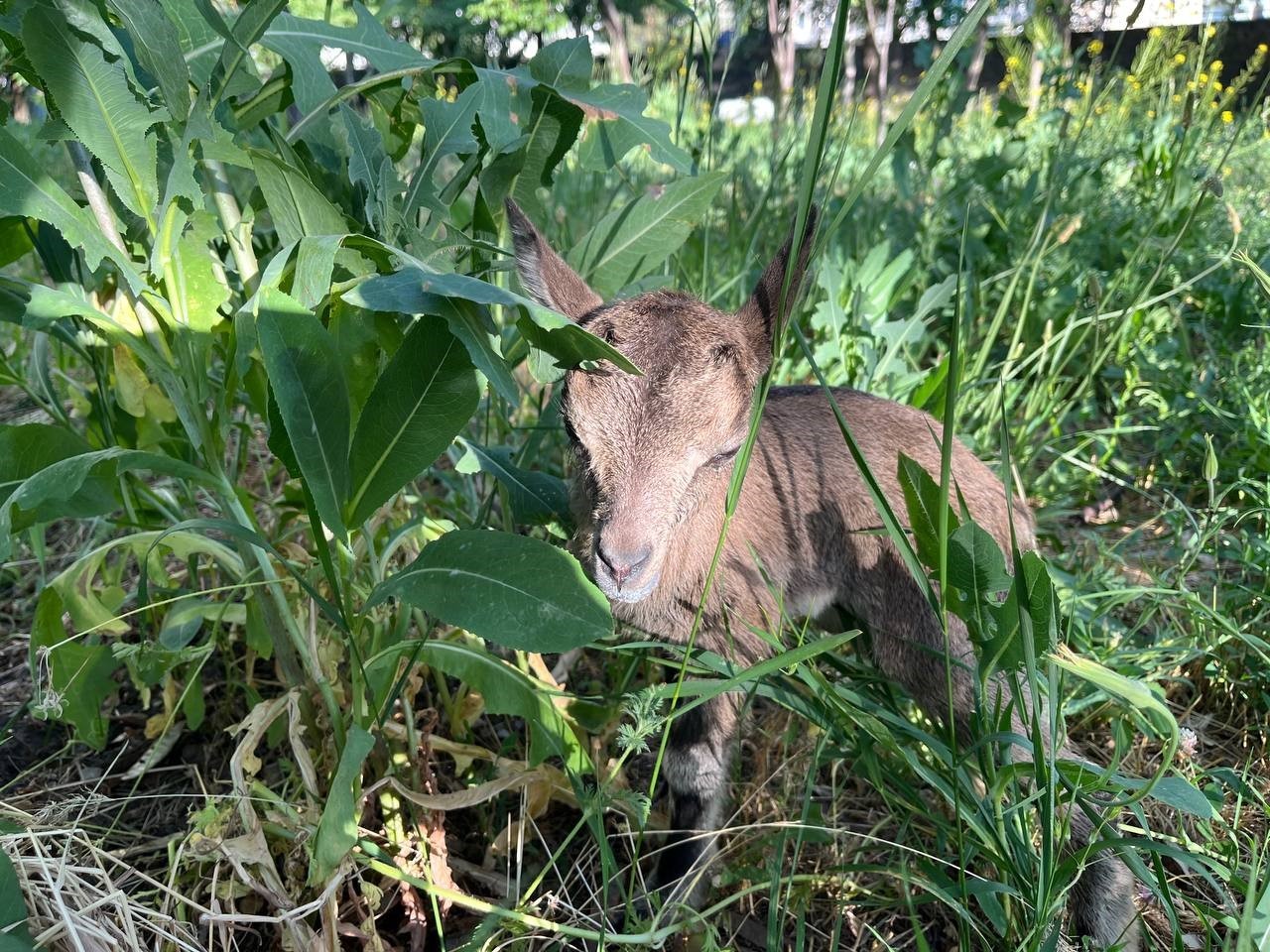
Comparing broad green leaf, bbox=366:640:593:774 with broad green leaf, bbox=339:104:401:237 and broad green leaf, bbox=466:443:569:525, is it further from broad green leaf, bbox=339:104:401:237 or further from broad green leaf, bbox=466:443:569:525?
broad green leaf, bbox=339:104:401:237

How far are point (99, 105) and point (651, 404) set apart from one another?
4.04 ft

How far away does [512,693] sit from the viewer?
2.12m

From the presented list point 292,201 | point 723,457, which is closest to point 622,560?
point 723,457

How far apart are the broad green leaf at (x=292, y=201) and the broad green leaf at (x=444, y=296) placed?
35 cm

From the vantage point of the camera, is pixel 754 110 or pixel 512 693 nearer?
pixel 512 693

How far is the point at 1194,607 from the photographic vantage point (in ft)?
8.43

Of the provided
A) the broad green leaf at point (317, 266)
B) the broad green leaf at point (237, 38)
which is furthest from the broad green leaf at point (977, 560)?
the broad green leaf at point (237, 38)

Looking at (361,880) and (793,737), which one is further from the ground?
(361,880)

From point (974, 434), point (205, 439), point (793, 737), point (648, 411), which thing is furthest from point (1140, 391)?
point (205, 439)

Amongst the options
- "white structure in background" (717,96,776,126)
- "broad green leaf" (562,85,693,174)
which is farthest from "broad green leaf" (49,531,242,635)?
"white structure in background" (717,96,776,126)

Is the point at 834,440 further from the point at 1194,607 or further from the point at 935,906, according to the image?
the point at 935,906

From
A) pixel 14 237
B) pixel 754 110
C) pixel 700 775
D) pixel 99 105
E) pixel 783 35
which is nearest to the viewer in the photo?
pixel 99 105

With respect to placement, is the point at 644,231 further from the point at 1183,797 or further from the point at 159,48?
the point at 1183,797

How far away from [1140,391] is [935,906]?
8.98 ft
